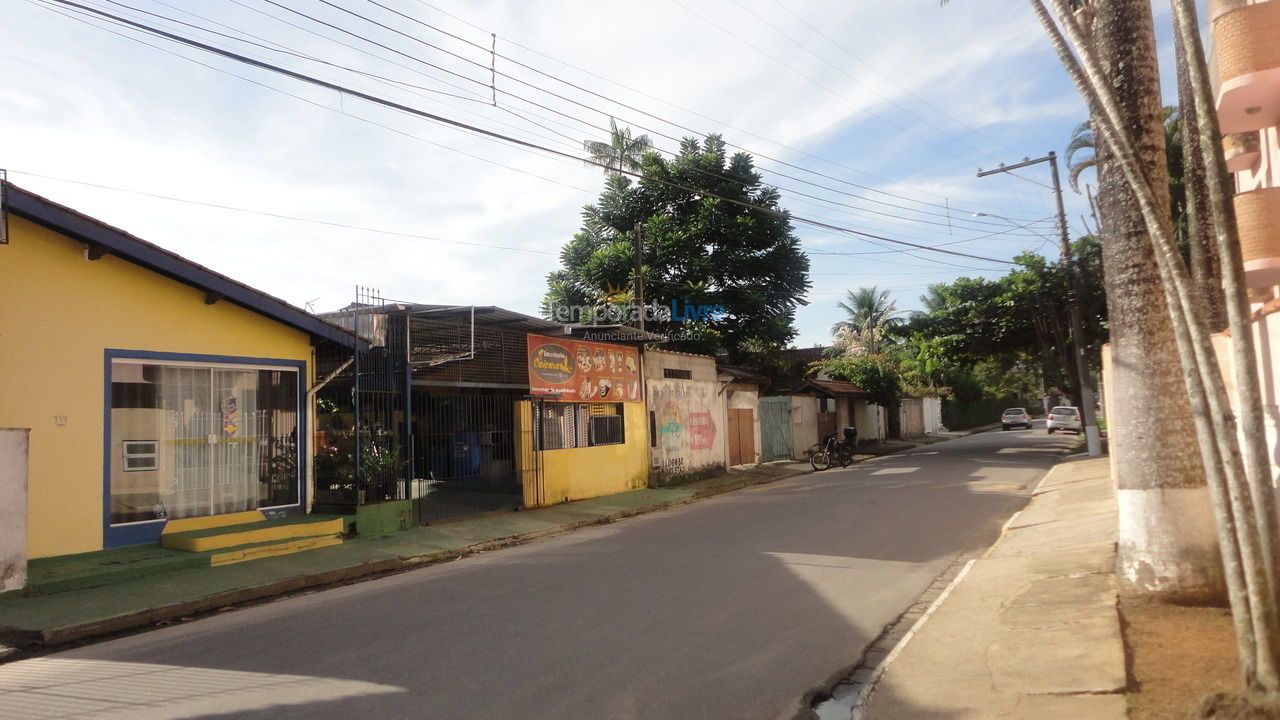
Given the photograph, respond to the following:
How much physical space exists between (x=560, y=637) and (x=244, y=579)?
505cm

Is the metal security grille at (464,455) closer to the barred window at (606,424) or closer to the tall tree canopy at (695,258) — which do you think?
the barred window at (606,424)

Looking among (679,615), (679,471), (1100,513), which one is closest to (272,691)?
(679,615)

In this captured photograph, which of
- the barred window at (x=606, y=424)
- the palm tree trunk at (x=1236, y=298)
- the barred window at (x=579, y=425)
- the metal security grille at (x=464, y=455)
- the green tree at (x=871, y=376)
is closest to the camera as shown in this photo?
the palm tree trunk at (x=1236, y=298)

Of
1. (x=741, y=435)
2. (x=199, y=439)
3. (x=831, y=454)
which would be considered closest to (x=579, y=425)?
(x=199, y=439)

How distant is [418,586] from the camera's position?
9562mm

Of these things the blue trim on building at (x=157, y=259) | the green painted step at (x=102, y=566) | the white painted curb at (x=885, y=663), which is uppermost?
the blue trim on building at (x=157, y=259)

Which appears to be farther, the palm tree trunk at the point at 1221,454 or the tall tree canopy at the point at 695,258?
the tall tree canopy at the point at 695,258

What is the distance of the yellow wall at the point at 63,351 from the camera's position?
32.3ft

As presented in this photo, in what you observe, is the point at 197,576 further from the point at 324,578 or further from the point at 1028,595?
the point at 1028,595

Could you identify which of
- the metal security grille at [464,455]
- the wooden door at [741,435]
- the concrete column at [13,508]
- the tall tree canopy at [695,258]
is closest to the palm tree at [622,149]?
the tall tree canopy at [695,258]

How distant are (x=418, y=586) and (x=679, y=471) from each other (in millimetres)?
13602

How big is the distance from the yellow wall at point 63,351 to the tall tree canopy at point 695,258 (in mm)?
20608

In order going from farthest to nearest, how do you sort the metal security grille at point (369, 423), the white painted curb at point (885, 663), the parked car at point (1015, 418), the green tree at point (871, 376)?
the parked car at point (1015, 418) < the green tree at point (871, 376) < the metal security grille at point (369, 423) < the white painted curb at point (885, 663)

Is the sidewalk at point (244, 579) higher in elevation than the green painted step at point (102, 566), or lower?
lower
